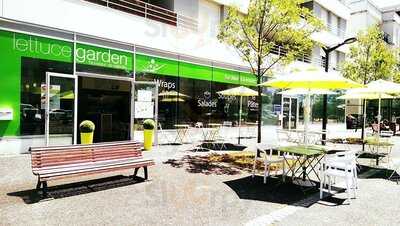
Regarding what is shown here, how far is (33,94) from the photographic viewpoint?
11211mm

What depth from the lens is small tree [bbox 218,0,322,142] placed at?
1131 cm

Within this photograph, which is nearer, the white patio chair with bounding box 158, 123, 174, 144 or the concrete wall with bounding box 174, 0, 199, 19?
the white patio chair with bounding box 158, 123, 174, 144

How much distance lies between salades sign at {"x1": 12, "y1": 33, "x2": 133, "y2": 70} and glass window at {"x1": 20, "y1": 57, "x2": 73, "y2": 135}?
29 centimetres

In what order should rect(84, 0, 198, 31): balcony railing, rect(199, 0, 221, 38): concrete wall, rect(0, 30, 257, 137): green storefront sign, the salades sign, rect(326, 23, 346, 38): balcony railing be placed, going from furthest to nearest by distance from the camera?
rect(326, 23, 346, 38): balcony railing, rect(199, 0, 221, 38): concrete wall, rect(84, 0, 198, 31): balcony railing, the salades sign, rect(0, 30, 257, 137): green storefront sign

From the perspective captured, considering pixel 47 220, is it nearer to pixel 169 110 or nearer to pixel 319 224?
pixel 319 224

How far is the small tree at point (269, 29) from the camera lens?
11312 millimetres

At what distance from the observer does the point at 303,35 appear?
11.8m

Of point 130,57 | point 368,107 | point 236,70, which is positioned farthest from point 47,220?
point 368,107

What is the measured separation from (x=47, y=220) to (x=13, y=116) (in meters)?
6.49

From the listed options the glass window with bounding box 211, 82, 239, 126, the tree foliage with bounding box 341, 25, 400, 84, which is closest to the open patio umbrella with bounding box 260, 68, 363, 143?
the glass window with bounding box 211, 82, 239, 126

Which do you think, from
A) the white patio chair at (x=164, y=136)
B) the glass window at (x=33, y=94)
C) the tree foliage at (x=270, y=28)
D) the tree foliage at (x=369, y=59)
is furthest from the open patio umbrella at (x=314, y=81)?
the tree foliage at (x=369, y=59)

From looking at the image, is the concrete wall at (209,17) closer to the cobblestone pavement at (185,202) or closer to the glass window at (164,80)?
the glass window at (164,80)

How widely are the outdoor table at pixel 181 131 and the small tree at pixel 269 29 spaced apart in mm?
4924

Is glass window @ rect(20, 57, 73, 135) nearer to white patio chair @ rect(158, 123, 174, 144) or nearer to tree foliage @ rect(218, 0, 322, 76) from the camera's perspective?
white patio chair @ rect(158, 123, 174, 144)
